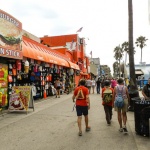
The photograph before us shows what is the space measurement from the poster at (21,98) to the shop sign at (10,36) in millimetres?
1849

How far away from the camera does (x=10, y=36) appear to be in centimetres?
1096

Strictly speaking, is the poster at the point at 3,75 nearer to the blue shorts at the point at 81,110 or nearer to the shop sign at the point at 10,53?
the shop sign at the point at 10,53

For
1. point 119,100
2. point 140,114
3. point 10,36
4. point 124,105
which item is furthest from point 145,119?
point 10,36

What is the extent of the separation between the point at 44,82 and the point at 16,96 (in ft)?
23.4

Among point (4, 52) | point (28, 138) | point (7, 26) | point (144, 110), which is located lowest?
point (28, 138)

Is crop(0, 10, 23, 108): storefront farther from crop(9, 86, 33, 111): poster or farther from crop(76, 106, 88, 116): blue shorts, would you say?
crop(76, 106, 88, 116): blue shorts

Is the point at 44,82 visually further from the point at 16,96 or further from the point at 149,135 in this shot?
the point at 149,135

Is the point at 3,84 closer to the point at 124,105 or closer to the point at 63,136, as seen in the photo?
the point at 63,136

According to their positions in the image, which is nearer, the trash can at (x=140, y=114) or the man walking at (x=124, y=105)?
the trash can at (x=140, y=114)

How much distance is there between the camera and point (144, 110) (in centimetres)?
604

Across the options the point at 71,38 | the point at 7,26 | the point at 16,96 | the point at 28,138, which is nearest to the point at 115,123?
the point at 28,138

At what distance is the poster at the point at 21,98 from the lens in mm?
10312

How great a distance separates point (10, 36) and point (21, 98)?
128 inches

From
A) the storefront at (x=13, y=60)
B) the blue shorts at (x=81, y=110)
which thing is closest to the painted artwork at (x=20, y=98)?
the storefront at (x=13, y=60)
